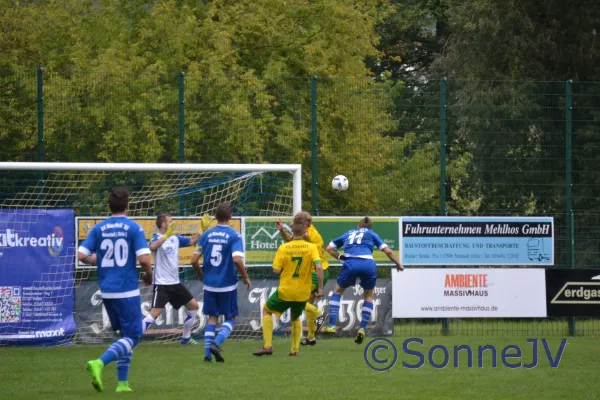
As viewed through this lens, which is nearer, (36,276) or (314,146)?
(36,276)

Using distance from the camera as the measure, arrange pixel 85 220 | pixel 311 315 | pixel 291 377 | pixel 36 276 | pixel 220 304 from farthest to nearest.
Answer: pixel 85 220 → pixel 36 276 → pixel 311 315 → pixel 220 304 → pixel 291 377

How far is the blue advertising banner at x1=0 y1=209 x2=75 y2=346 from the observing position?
16.4m

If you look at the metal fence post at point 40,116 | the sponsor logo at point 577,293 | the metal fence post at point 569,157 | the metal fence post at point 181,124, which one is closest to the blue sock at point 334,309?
the metal fence post at point 181,124

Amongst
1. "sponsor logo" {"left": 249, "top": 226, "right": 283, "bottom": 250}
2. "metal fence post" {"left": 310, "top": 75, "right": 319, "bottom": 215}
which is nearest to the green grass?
"sponsor logo" {"left": 249, "top": 226, "right": 283, "bottom": 250}

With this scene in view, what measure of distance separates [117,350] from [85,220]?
24.0 ft

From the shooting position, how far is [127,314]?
10219 mm

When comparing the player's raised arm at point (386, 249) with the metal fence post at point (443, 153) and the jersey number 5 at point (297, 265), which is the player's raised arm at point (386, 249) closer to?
the jersey number 5 at point (297, 265)

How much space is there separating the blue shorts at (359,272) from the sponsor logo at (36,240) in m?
4.48

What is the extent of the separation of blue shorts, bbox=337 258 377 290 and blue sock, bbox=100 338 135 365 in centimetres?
652

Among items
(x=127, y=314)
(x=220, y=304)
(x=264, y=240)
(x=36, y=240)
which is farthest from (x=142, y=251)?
(x=264, y=240)

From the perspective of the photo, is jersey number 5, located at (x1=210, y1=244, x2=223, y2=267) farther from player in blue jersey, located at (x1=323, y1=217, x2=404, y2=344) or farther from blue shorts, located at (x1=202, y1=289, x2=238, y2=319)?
player in blue jersey, located at (x1=323, y1=217, x2=404, y2=344)

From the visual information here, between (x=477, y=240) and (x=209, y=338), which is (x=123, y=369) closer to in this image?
(x=209, y=338)

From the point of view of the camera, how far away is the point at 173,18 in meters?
27.0

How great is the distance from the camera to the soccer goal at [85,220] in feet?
53.9
